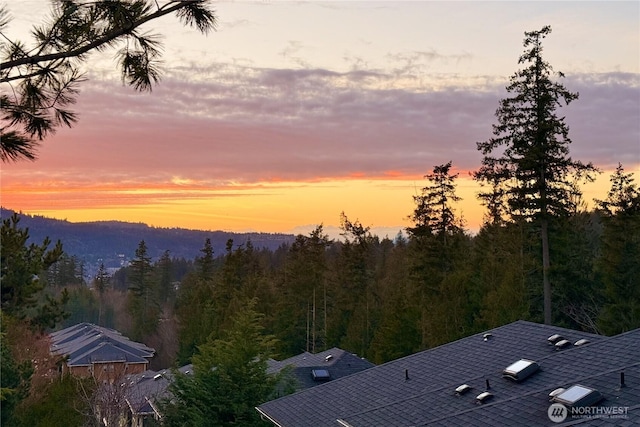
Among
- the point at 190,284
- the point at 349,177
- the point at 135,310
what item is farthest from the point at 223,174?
the point at 135,310

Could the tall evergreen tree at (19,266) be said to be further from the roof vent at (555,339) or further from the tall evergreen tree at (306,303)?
the tall evergreen tree at (306,303)

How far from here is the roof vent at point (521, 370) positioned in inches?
373

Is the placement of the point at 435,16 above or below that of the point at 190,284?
above

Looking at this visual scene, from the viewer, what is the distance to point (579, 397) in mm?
7406

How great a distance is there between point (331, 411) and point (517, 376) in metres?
3.78

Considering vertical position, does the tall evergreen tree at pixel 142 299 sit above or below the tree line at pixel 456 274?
below

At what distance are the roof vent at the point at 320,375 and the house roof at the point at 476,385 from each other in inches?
279

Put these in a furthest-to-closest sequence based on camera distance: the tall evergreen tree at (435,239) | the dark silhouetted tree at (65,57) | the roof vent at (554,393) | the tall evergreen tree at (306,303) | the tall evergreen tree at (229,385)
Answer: the tall evergreen tree at (306,303), the tall evergreen tree at (435,239), the tall evergreen tree at (229,385), the roof vent at (554,393), the dark silhouetted tree at (65,57)

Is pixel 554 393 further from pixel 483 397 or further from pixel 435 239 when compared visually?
pixel 435 239

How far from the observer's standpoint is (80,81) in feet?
19.8

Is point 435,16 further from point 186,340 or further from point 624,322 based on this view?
point 186,340

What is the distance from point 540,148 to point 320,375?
10.9 meters

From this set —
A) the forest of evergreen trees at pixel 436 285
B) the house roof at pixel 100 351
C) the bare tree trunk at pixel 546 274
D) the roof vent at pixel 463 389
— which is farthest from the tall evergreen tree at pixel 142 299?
the roof vent at pixel 463 389

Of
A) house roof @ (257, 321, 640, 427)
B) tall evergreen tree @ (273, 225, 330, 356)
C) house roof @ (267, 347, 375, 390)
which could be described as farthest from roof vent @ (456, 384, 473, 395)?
tall evergreen tree @ (273, 225, 330, 356)
